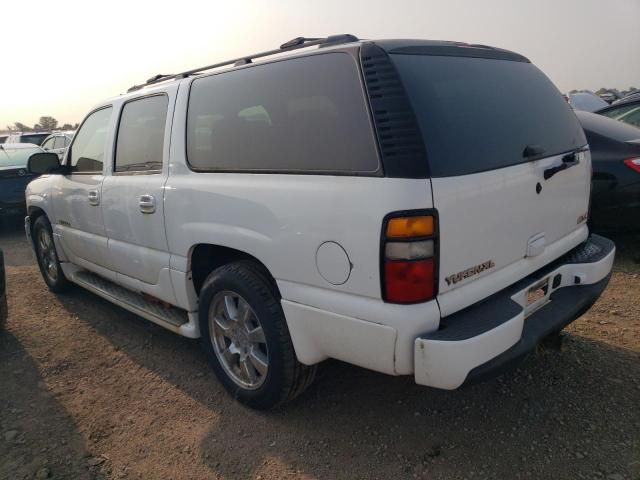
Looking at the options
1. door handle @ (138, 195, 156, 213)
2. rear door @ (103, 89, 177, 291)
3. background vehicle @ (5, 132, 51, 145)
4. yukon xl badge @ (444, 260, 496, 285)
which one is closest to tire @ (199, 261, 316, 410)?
rear door @ (103, 89, 177, 291)

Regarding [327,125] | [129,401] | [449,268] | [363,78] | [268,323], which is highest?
[363,78]

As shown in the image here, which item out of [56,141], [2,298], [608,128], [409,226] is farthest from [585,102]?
[56,141]

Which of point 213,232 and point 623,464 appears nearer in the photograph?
point 623,464

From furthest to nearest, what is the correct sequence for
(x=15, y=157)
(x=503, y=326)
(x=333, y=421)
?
(x=15, y=157)
(x=333, y=421)
(x=503, y=326)

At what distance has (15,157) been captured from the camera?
945 centimetres

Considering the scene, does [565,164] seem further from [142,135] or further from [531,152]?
[142,135]

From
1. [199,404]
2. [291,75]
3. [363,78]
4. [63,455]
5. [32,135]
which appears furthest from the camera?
[32,135]

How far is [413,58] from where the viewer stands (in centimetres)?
224

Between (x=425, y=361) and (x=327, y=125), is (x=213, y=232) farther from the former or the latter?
(x=425, y=361)


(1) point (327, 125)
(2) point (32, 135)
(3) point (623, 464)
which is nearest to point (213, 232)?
(1) point (327, 125)

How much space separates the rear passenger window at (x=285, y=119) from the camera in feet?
Result: 7.11

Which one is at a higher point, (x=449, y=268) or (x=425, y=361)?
(x=449, y=268)

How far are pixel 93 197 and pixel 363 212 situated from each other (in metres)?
2.66

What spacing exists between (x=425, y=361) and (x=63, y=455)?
2.02 metres
